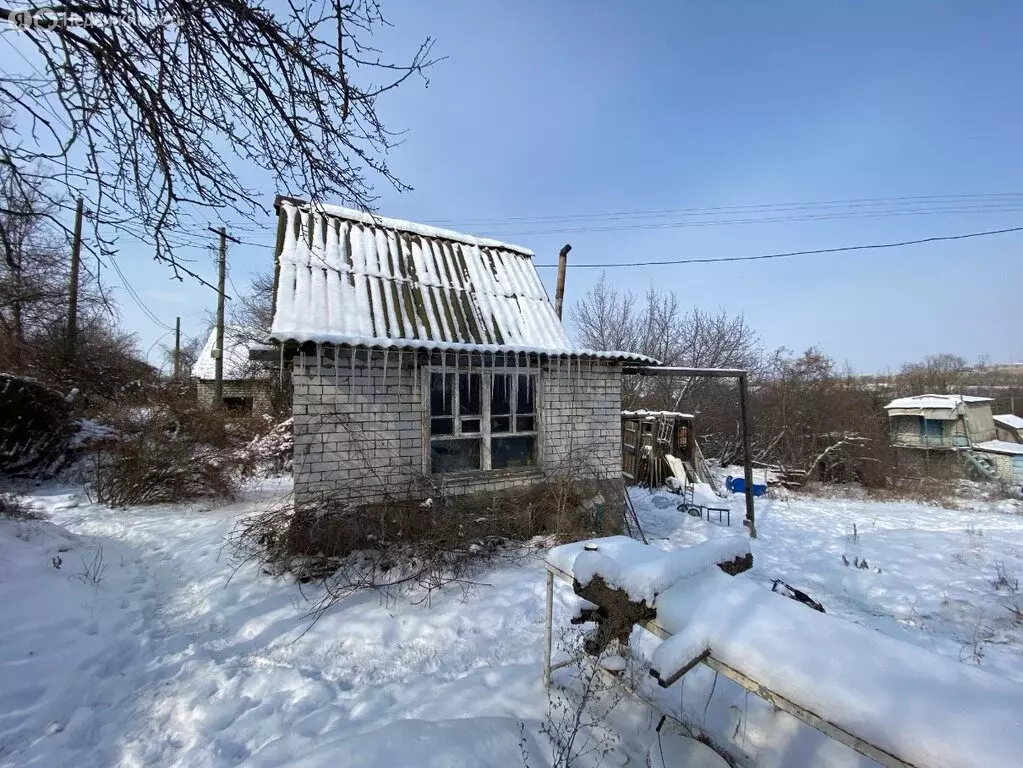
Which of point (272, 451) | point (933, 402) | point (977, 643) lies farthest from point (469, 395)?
point (933, 402)

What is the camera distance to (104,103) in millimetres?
2645

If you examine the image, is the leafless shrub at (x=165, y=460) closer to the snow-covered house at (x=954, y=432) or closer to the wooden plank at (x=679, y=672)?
the wooden plank at (x=679, y=672)

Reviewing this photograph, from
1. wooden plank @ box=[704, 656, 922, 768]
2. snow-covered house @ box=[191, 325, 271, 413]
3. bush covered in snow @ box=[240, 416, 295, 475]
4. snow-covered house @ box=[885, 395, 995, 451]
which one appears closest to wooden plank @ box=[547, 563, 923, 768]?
wooden plank @ box=[704, 656, 922, 768]

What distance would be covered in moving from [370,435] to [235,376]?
17.9 m

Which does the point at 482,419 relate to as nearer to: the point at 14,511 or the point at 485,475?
the point at 485,475

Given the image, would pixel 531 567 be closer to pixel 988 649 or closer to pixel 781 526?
pixel 988 649

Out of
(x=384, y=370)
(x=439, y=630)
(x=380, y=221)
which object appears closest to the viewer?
(x=439, y=630)

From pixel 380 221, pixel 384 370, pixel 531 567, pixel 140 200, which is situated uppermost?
pixel 380 221

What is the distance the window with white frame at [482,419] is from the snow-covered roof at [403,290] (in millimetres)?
559

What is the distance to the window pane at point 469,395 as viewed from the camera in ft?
20.2

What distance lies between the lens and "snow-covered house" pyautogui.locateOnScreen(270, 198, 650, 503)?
5262 mm

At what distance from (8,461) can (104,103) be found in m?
10.0

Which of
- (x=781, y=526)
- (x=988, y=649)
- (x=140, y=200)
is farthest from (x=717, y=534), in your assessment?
(x=140, y=200)

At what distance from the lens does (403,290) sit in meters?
6.58
